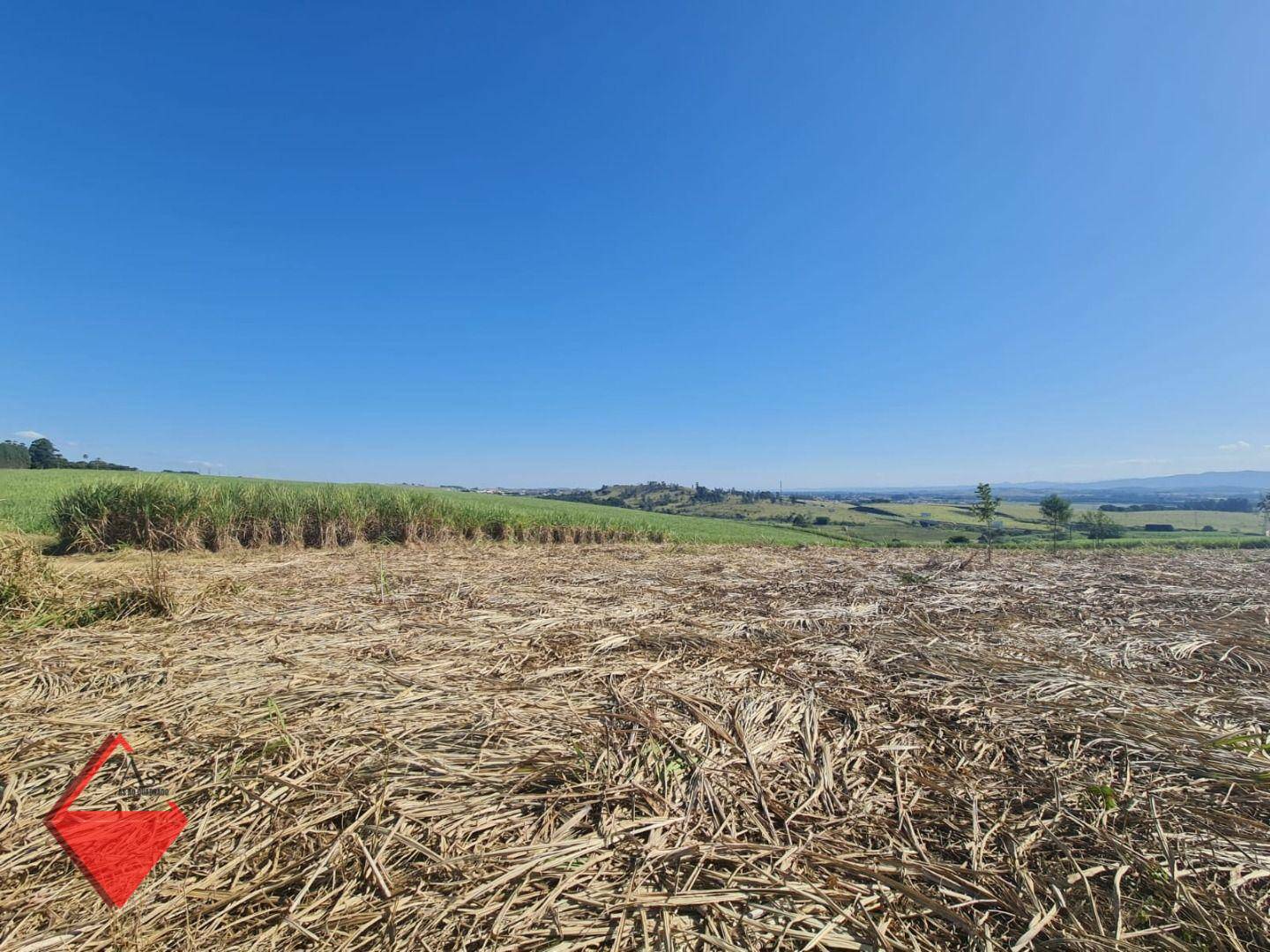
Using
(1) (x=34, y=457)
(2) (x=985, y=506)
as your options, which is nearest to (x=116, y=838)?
(2) (x=985, y=506)

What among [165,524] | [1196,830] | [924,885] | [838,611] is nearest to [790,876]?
[924,885]

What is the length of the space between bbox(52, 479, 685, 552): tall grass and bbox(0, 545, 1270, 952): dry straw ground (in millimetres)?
8044

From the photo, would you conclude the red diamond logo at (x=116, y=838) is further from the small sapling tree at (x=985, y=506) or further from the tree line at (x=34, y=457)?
the tree line at (x=34, y=457)

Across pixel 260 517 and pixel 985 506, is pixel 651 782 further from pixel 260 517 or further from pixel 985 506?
pixel 260 517

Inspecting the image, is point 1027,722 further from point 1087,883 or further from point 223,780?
point 223,780

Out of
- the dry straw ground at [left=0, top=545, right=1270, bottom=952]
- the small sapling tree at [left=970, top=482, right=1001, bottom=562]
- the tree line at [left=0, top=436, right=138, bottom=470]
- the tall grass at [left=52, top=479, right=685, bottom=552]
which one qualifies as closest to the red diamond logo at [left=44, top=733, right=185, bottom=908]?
the dry straw ground at [left=0, top=545, right=1270, bottom=952]

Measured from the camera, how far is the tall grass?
10086mm

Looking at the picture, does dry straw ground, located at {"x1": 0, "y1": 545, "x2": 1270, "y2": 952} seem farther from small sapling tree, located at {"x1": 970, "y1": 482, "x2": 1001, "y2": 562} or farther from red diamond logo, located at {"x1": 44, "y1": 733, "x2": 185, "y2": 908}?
small sapling tree, located at {"x1": 970, "y1": 482, "x2": 1001, "y2": 562}

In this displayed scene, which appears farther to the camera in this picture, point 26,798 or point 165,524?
point 165,524

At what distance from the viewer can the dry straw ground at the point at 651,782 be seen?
156cm

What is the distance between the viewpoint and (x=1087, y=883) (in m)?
1.69

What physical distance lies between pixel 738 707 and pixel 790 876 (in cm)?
123

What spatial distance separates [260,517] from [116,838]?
11.9 meters

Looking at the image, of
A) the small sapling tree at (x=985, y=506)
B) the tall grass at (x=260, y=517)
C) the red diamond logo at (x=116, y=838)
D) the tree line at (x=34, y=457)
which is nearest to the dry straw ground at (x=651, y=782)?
the red diamond logo at (x=116, y=838)
